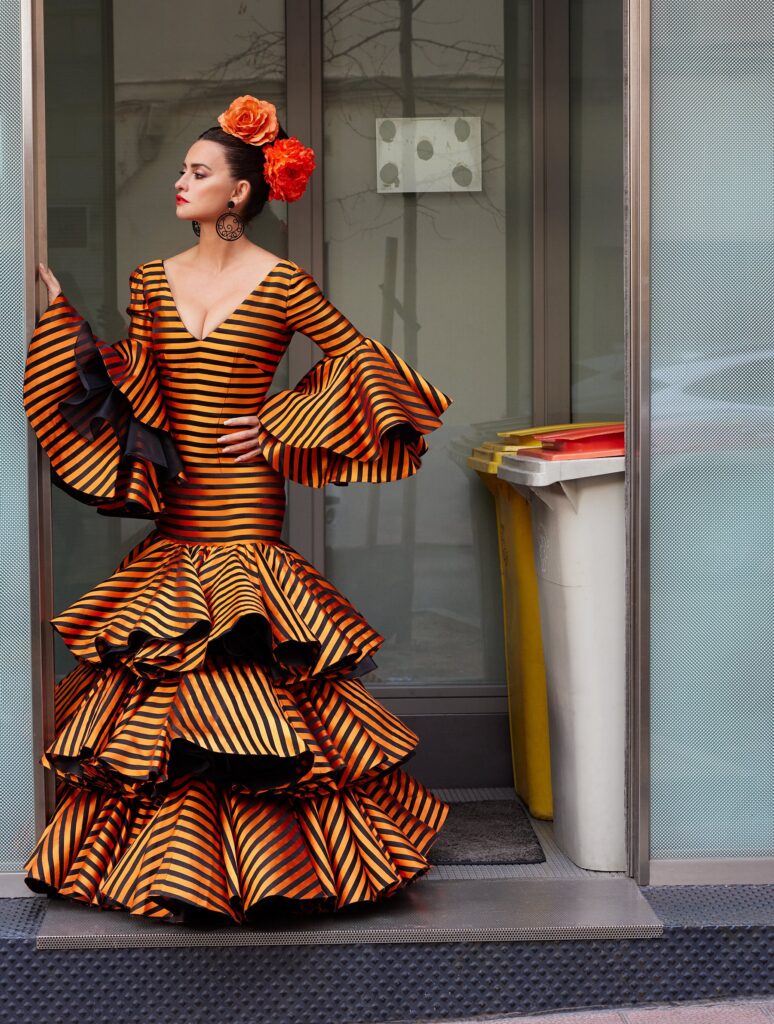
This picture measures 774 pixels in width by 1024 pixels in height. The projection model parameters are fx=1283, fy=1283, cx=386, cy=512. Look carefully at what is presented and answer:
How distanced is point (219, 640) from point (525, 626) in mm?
1328

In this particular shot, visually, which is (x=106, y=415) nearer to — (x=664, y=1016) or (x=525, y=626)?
(x=525, y=626)

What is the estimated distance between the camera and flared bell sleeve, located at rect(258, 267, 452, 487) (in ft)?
10.1

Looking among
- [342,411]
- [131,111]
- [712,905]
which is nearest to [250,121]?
[342,411]

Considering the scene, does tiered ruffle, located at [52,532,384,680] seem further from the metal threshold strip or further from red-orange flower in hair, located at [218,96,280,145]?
red-orange flower in hair, located at [218,96,280,145]

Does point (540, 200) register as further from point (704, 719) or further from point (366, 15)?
point (704, 719)

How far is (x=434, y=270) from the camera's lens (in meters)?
4.49

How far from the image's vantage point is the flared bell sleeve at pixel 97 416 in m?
3.01

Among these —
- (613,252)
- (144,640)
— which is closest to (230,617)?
(144,640)

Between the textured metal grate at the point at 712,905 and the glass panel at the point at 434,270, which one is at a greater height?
the glass panel at the point at 434,270

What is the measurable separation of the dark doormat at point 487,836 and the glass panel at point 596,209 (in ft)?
4.21

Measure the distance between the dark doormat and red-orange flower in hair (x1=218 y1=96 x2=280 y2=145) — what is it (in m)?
1.95

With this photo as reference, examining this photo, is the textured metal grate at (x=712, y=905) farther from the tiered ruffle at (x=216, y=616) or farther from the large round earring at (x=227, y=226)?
the large round earring at (x=227, y=226)

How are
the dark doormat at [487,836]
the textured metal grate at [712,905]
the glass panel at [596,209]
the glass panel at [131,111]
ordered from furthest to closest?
the glass panel at [131,111]
the glass panel at [596,209]
the dark doormat at [487,836]
the textured metal grate at [712,905]

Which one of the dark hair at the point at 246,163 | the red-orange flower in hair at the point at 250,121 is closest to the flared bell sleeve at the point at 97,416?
the dark hair at the point at 246,163
